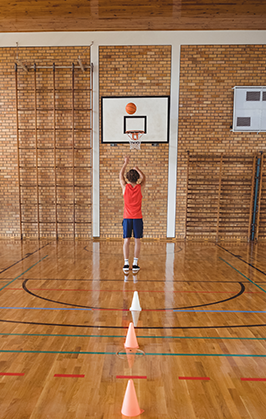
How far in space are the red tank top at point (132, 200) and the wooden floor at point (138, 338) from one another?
3.35ft

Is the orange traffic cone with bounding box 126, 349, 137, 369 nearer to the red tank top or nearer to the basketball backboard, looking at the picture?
the red tank top

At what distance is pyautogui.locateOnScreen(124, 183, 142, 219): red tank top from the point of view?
15.2 ft

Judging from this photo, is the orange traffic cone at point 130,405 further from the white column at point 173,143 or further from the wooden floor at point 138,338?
the white column at point 173,143

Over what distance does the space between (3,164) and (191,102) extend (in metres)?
5.30

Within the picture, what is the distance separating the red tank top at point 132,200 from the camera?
4633 mm

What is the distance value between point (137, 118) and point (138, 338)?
6.11 metres

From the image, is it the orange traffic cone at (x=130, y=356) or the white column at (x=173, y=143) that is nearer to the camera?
the orange traffic cone at (x=130, y=356)

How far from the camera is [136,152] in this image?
7801mm

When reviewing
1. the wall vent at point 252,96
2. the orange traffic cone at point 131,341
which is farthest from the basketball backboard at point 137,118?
the orange traffic cone at point 131,341

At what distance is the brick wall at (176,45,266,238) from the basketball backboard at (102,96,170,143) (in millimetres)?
477

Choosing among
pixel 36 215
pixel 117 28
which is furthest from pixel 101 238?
pixel 117 28

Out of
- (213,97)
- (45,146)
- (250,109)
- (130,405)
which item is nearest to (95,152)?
(45,146)

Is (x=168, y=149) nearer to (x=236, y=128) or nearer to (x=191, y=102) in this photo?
(x=191, y=102)

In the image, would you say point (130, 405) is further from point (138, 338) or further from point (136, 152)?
point (136, 152)
